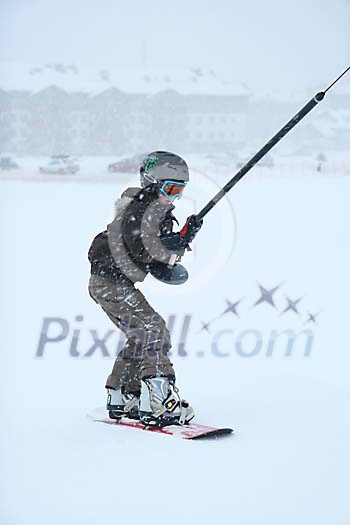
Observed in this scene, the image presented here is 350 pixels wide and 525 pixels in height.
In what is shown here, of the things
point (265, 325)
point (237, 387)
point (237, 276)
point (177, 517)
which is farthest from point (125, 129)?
point (177, 517)

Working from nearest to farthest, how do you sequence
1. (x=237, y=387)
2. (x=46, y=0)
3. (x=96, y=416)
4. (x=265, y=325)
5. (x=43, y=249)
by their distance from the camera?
(x=96, y=416) → (x=237, y=387) → (x=265, y=325) → (x=43, y=249) → (x=46, y=0)

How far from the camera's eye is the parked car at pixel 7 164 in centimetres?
2214

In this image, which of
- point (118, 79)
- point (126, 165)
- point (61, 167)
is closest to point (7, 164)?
point (61, 167)

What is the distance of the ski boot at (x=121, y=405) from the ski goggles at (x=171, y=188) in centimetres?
123

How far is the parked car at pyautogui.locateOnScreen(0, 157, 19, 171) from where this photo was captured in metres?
22.1

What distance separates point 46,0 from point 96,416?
83.8 feet

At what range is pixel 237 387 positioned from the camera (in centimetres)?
508

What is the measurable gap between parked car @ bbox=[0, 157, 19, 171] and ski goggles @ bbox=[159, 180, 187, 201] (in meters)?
18.3

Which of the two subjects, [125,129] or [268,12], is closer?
[268,12]

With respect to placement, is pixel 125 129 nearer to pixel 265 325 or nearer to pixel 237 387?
pixel 265 325

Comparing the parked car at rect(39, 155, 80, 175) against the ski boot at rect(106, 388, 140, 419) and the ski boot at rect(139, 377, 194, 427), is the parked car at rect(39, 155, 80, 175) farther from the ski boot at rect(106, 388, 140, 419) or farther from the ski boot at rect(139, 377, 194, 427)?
the ski boot at rect(139, 377, 194, 427)

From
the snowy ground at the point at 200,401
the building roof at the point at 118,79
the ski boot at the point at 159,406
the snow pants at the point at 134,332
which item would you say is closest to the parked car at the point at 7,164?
the building roof at the point at 118,79

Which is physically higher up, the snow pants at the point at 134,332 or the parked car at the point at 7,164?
the parked car at the point at 7,164

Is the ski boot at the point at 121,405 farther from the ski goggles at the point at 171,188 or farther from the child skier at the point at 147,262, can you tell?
the ski goggles at the point at 171,188
